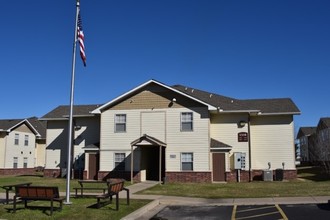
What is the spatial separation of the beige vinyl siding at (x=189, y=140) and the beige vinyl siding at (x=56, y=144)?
1069cm

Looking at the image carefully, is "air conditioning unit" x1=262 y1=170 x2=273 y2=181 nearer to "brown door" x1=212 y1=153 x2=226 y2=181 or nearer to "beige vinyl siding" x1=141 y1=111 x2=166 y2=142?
"brown door" x1=212 y1=153 x2=226 y2=181

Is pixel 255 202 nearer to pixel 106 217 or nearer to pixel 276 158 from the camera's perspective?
pixel 106 217

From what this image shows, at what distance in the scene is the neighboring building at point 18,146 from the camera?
147 ft

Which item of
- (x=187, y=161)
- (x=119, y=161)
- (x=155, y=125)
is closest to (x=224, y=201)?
(x=187, y=161)

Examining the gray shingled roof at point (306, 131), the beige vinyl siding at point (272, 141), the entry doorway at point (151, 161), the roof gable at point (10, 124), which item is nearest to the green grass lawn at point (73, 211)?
the entry doorway at point (151, 161)

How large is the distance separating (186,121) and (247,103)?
7.29 meters

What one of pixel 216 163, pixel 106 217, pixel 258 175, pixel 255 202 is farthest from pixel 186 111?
pixel 106 217

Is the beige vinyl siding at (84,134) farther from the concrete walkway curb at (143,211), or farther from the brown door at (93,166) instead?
the concrete walkway curb at (143,211)

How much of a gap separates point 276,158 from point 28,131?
3158cm

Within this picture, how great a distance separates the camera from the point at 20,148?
4769cm

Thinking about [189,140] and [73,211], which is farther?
[189,140]

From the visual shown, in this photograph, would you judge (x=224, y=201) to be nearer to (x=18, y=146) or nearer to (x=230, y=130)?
(x=230, y=130)

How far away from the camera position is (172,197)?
736 inches

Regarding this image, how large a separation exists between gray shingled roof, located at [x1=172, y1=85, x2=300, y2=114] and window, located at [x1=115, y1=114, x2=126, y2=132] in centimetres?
491
